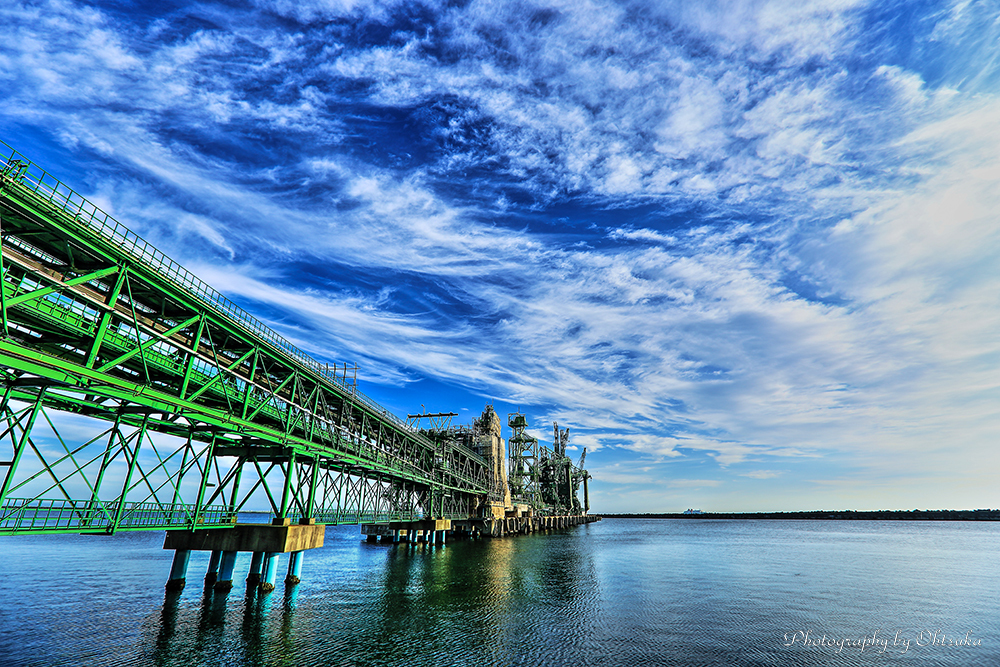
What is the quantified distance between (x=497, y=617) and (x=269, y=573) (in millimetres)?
20088

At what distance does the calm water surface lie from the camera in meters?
24.4

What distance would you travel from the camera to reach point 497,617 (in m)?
31.9

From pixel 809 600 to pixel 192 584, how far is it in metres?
56.4

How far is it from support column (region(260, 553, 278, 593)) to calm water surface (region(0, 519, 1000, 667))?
0.93 meters

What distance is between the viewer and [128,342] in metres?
26.1

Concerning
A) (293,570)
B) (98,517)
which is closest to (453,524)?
(293,570)

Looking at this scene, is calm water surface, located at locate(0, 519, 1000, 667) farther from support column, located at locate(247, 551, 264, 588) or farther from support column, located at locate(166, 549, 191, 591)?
support column, located at locate(247, 551, 264, 588)

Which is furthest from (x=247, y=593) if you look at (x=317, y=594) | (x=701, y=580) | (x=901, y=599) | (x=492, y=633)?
(x=901, y=599)

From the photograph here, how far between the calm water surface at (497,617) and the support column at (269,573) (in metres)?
0.93

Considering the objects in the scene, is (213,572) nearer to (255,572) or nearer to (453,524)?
(255,572)

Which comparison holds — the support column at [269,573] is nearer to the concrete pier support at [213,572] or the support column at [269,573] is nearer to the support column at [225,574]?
the support column at [225,574]

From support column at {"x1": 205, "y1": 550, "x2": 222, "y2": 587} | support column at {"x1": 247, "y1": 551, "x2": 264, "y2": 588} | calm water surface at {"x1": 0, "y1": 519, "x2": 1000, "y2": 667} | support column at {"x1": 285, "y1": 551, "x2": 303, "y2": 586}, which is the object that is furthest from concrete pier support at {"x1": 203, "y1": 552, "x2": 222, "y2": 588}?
support column at {"x1": 285, "y1": 551, "x2": 303, "y2": 586}

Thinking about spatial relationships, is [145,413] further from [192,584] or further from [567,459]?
[567,459]

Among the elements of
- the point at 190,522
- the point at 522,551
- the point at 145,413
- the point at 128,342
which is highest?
the point at 128,342
